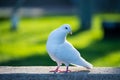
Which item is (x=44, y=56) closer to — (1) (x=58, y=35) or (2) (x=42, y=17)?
(1) (x=58, y=35)

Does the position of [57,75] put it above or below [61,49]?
below

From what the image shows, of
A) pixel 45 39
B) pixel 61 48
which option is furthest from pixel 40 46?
pixel 61 48

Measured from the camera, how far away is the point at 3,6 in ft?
102

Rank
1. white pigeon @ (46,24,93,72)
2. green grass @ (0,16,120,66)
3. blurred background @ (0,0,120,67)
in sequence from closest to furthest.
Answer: white pigeon @ (46,24,93,72)
green grass @ (0,16,120,66)
blurred background @ (0,0,120,67)

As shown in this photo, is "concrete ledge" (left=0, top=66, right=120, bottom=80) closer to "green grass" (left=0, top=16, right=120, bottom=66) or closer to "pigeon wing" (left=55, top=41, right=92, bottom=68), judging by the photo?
"pigeon wing" (left=55, top=41, right=92, bottom=68)

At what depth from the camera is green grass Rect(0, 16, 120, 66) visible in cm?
1230

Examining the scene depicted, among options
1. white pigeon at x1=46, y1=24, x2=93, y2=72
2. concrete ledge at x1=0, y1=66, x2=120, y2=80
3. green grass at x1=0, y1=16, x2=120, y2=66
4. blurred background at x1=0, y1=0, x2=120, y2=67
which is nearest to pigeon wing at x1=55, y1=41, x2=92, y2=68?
white pigeon at x1=46, y1=24, x2=93, y2=72

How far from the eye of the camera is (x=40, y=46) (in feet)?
48.0

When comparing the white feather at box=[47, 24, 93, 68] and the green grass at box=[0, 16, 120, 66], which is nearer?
the white feather at box=[47, 24, 93, 68]

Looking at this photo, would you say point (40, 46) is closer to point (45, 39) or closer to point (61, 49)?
point (45, 39)

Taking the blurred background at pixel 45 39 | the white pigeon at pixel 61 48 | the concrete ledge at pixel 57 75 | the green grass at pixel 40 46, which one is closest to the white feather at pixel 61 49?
the white pigeon at pixel 61 48

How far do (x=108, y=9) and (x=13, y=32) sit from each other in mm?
11815

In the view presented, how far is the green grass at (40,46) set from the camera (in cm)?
1230

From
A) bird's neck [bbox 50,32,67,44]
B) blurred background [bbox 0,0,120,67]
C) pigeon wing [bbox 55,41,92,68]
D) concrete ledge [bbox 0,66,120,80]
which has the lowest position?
blurred background [bbox 0,0,120,67]
